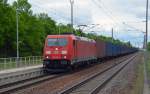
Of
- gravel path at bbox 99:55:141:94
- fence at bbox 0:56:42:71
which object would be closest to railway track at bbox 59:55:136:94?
gravel path at bbox 99:55:141:94

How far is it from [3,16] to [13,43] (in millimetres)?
4741

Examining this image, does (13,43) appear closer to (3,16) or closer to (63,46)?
(3,16)

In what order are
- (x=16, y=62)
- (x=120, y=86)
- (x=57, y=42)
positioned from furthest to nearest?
(x=16, y=62)
(x=57, y=42)
(x=120, y=86)

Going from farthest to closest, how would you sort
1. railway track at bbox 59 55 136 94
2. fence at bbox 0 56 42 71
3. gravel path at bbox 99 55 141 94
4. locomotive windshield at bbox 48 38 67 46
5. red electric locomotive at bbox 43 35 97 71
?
fence at bbox 0 56 42 71, locomotive windshield at bbox 48 38 67 46, red electric locomotive at bbox 43 35 97 71, gravel path at bbox 99 55 141 94, railway track at bbox 59 55 136 94

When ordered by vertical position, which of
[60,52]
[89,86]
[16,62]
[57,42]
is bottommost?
[89,86]

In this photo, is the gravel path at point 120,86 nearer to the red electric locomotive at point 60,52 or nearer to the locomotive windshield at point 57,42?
the red electric locomotive at point 60,52

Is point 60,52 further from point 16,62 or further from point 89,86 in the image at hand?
point 89,86

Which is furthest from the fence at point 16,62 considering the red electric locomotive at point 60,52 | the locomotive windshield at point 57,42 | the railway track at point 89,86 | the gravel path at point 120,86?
the gravel path at point 120,86

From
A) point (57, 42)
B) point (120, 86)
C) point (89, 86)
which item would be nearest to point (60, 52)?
point (57, 42)

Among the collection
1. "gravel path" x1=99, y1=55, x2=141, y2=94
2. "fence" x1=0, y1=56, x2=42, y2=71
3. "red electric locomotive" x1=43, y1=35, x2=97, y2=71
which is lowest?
"gravel path" x1=99, y1=55, x2=141, y2=94

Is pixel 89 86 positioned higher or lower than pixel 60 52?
lower

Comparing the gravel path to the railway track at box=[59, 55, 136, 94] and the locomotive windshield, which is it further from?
the locomotive windshield

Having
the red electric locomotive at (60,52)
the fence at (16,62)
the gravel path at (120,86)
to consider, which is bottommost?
the gravel path at (120,86)

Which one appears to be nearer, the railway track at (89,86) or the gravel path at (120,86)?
the railway track at (89,86)
